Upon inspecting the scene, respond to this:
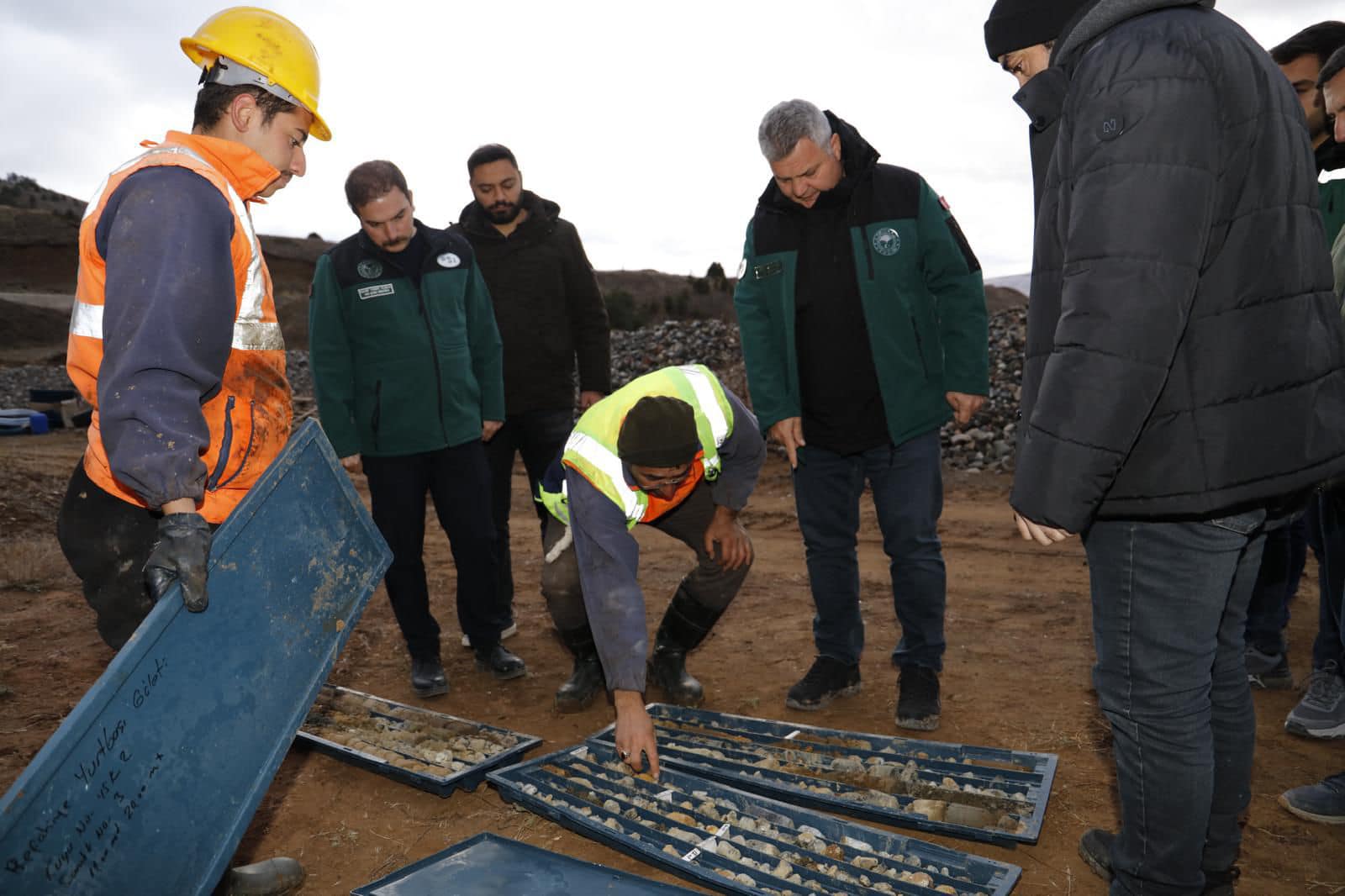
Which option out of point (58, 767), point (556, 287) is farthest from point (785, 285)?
point (58, 767)

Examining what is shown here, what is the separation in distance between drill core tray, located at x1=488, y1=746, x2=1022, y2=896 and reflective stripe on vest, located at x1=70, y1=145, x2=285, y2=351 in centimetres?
157

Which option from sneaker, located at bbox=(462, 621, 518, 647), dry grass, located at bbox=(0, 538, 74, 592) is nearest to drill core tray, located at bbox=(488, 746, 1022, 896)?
sneaker, located at bbox=(462, 621, 518, 647)

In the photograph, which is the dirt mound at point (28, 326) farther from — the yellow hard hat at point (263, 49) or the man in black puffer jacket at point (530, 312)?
the yellow hard hat at point (263, 49)

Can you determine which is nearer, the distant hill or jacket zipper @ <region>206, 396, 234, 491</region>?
jacket zipper @ <region>206, 396, 234, 491</region>

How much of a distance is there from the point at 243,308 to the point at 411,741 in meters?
1.93

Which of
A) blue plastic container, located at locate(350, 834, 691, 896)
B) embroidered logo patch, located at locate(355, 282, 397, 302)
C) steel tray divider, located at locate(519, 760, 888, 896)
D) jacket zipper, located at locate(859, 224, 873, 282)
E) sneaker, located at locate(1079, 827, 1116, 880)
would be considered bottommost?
blue plastic container, located at locate(350, 834, 691, 896)

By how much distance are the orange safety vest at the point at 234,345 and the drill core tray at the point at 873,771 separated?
161 cm

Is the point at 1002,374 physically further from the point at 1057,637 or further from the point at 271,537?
the point at 271,537

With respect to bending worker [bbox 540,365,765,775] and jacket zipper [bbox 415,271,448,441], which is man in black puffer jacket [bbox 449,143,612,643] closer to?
jacket zipper [bbox 415,271,448,441]

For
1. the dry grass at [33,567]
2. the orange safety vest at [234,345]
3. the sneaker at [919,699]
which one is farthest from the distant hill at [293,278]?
the orange safety vest at [234,345]

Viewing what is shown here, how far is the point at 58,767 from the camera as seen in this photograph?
169cm

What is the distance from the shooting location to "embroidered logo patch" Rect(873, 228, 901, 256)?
10.8 ft

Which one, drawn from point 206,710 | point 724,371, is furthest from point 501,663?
point 724,371

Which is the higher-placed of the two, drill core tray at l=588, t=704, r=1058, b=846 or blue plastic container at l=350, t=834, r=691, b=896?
drill core tray at l=588, t=704, r=1058, b=846
